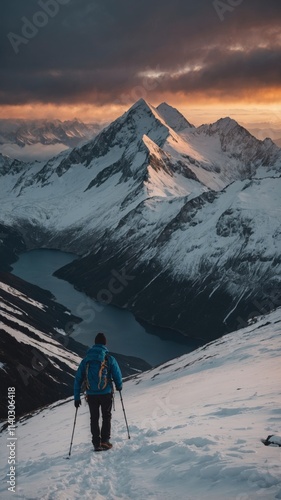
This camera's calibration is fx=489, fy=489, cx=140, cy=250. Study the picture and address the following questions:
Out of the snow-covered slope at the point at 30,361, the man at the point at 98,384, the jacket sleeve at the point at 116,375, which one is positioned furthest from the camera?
the snow-covered slope at the point at 30,361

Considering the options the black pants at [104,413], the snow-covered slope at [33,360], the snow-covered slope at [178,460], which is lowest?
the snow-covered slope at [33,360]

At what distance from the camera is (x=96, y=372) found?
18984 millimetres

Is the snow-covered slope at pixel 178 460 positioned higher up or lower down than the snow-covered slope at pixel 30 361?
higher up

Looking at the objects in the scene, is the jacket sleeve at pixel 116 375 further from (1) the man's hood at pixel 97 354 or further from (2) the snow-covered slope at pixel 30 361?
(2) the snow-covered slope at pixel 30 361

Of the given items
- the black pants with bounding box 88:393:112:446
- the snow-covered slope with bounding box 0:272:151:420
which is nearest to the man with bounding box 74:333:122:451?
the black pants with bounding box 88:393:112:446

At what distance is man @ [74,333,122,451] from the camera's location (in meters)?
19.0

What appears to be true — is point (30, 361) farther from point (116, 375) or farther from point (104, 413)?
point (116, 375)

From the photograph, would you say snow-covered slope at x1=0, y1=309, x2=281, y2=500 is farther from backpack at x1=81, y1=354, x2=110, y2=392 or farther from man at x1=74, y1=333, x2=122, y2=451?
backpack at x1=81, y1=354, x2=110, y2=392

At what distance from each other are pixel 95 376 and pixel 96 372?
16cm

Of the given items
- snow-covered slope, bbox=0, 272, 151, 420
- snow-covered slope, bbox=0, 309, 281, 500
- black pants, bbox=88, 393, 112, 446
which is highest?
black pants, bbox=88, 393, 112, 446

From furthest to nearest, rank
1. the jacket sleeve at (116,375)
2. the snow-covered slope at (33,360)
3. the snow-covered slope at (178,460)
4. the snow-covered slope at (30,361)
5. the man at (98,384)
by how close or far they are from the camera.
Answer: the snow-covered slope at (33,360)
the snow-covered slope at (30,361)
the jacket sleeve at (116,375)
the man at (98,384)
the snow-covered slope at (178,460)

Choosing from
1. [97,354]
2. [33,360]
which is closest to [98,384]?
[97,354]

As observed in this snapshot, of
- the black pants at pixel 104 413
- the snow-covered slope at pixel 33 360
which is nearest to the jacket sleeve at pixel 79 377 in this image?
the black pants at pixel 104 413

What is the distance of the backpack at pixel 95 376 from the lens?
1898cm
